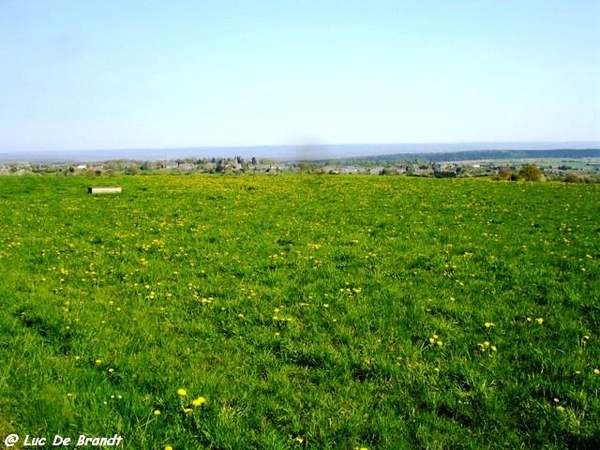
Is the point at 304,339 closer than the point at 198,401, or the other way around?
the point at 198,401

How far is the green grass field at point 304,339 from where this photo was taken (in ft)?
17.3

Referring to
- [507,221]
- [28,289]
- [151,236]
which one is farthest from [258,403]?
[507,221]

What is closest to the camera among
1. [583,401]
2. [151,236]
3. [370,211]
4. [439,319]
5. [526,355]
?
[583,401]

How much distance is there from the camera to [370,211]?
70.8 ft

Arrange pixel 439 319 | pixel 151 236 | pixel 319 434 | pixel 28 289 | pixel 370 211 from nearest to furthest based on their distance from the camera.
Answer: pixel 319 434 → pixel 439 319 → pixel 28 289 → pixel 151 236 → pixel 370 211

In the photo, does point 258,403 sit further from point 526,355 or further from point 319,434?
point 526,355

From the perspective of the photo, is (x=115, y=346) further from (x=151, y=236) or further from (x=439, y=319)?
(x=151, y=236)

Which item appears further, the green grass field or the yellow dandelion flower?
the yellow dandelion flower

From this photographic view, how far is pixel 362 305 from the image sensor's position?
29.2 ft

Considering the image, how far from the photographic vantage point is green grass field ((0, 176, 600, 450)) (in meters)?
5.26

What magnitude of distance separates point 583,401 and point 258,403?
4.24 meters

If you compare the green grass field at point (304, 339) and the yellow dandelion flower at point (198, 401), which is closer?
the green grass field at point (304, 339)

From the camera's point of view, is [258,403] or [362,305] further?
[362,305]

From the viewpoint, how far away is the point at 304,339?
749 centimetres
